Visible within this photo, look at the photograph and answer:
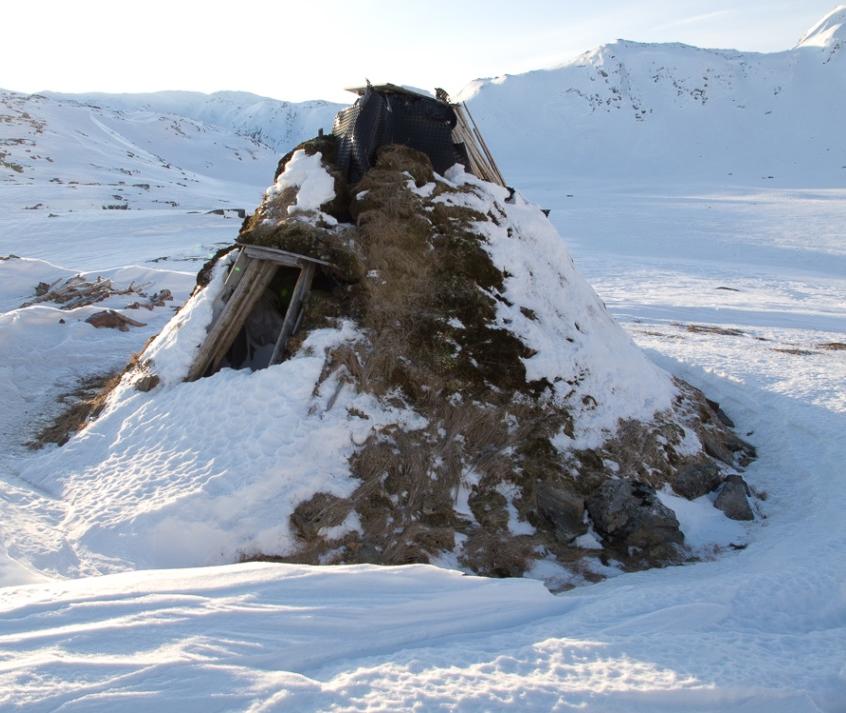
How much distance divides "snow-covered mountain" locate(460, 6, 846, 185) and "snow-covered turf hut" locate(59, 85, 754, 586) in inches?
2007

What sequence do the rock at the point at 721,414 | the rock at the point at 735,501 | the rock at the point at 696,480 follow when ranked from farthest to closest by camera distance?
1. the rock at the point at 721,414
2. the rock at the point at 696,480
3. the rock at the point at 735,501

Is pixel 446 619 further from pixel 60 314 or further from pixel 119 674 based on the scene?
pixel 60 314

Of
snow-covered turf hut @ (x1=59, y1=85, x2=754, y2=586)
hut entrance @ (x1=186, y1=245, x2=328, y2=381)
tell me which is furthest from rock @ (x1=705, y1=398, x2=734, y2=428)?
hut entrance @ (x1=186, y1=245, x2=328, y2=381)

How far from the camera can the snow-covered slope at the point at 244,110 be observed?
12059 centimetres

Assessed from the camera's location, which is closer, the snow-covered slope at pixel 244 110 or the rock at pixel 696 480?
the rock at pixel 696 480

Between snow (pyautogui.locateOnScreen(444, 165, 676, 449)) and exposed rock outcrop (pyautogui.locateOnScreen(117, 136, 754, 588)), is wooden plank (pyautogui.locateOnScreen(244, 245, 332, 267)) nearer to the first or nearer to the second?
exposed rock outcrop (pyautogui.locateOnScreen(117, 136, 754, 588))

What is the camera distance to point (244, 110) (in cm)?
13962

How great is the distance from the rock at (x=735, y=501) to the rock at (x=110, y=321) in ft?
39.9

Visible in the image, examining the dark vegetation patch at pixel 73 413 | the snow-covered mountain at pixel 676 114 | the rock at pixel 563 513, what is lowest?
the dark vegetation patch at pixel 73 413

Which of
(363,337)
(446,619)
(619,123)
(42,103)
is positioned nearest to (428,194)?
(363,337)

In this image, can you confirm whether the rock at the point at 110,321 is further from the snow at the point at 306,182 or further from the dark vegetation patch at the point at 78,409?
the snow at the point at 306,182

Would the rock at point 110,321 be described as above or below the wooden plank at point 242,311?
below

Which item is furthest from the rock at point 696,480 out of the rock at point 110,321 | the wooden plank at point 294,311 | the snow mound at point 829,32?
the snow mound at point 829,32

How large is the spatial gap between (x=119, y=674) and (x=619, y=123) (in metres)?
74.9
